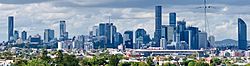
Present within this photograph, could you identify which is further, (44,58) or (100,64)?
(100,64)

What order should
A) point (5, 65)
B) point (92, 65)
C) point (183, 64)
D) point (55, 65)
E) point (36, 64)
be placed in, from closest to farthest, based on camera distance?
1. point (36, 64)
2. point (55, 65)
3. point (92, 65)
4. point (5, 65)
5. point (183, 64)

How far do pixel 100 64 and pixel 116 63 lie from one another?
8.54 ft

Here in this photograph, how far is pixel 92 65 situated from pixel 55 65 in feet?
26.8

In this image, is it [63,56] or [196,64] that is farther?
[196,64]

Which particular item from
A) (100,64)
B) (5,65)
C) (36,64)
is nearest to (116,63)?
(100,64)

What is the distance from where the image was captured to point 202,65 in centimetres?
10031

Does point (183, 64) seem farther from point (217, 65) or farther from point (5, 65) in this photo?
point (5, 65)

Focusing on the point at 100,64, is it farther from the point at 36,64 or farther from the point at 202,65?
the point at 36,64

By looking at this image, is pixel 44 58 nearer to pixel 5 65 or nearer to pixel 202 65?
pixel 5 65

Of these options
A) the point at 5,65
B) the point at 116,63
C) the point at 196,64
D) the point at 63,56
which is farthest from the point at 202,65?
the point at 5,65

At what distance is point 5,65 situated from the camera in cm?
10288

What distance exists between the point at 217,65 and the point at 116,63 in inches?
1116

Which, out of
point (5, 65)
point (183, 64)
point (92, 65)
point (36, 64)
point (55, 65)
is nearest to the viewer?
point (36, 64)

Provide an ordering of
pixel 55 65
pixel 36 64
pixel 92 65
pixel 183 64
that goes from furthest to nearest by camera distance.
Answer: pixel 183 64
pixel 92 65
pixel 55 65
pixel 36 64
